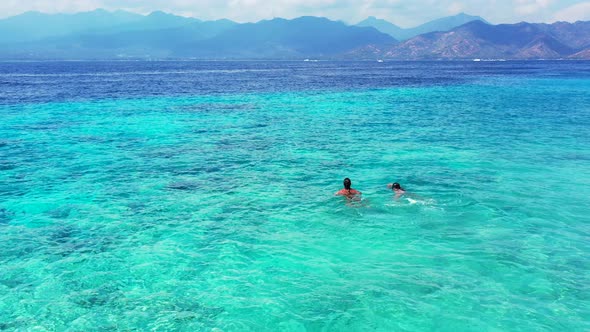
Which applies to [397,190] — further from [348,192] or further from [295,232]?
[295,232]

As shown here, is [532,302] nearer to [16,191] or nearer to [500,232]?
[500,232]

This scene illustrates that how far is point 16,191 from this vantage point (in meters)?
21.2

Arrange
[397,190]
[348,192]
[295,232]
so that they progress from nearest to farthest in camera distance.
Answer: [295,232]
[348,192]
[397,190]

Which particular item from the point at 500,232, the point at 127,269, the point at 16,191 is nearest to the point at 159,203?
the point at 127,269

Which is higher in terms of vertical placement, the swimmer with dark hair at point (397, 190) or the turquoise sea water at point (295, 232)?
the swimmer with dark hair at point (397, 190)

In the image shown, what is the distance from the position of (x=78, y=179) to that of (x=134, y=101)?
38.6 meters

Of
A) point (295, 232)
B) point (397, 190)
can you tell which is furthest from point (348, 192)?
point (295, 232)

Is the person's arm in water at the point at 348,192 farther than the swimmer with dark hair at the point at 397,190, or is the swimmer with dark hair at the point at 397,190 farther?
the swimmer with dark hair at the point at 397,190

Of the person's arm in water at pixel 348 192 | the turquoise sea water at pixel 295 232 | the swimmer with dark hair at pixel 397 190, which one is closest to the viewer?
the turquoise sea water at pixel 295 232

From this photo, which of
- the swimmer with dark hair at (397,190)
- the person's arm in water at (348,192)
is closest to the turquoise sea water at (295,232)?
the swimmer with dark hair at (397,190)

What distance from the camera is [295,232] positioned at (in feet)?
54.3

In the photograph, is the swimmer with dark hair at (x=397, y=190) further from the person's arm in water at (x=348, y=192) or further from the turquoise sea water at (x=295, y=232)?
the person's arm in water at (x=348, y=192)

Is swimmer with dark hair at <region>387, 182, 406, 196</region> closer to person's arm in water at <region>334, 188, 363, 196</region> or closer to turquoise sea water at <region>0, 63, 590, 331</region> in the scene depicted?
turquoise sea water at <region>0, 63, 590, 331</region>

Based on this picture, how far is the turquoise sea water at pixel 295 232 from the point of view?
1162cm
